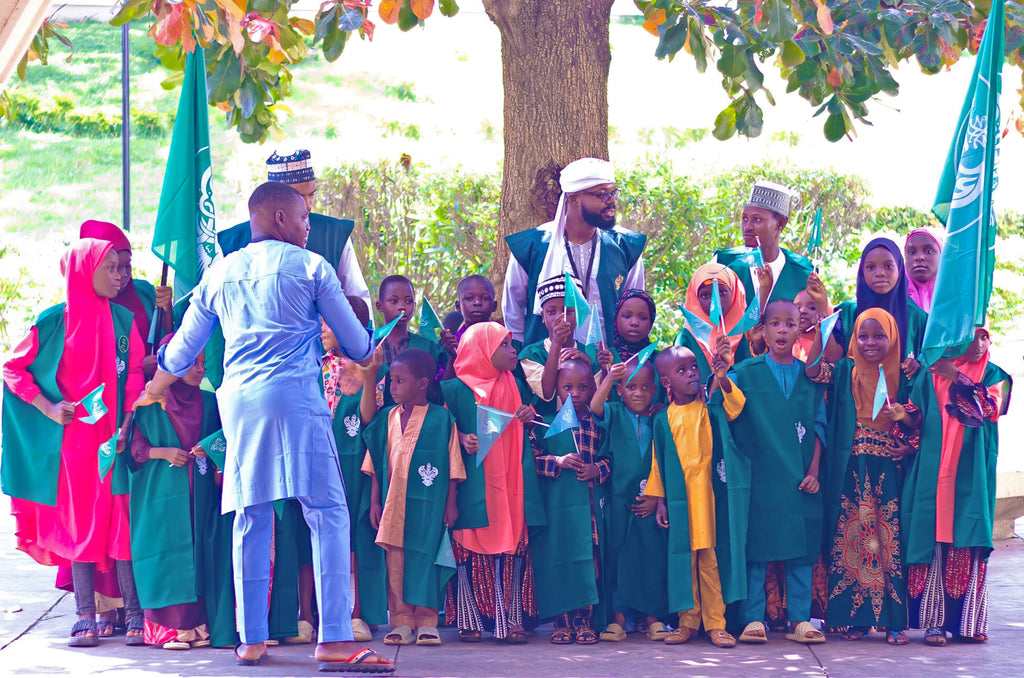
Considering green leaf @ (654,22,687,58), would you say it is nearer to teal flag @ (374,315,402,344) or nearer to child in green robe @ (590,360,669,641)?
child in green robe @ (590,360,669,641)

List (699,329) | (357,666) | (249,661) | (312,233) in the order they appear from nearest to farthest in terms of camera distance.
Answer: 1. (357,666)
2. (249,661)
3. (699,329)
4. (312,233)

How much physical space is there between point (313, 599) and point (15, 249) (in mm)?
17884

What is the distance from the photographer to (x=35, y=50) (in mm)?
8094

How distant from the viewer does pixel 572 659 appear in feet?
17.8

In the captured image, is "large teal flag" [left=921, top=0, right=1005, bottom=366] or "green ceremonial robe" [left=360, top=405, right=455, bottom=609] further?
"green ceremonial robe" [left=360, top=405, right=455, bottom=609]

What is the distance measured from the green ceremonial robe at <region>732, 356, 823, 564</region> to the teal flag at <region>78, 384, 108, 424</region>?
9.57 ft

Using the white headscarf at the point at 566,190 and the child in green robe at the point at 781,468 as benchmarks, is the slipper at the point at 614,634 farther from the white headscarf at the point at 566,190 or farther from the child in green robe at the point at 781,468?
the white headscarf at the point at 566,190

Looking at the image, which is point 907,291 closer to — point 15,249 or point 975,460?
point 975,460

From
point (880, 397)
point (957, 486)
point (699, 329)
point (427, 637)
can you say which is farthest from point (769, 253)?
point (427, 637)

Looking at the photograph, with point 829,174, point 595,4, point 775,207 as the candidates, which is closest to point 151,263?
point 829,174

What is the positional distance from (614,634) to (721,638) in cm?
49

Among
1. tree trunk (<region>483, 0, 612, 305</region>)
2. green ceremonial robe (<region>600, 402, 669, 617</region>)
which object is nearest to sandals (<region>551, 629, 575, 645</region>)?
green ceremonial robe (<region>600, 402, 669, 617</region>)

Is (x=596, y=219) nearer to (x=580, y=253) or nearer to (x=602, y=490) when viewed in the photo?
(x=580, y=253)

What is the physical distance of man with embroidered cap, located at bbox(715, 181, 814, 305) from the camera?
21.3 ft
